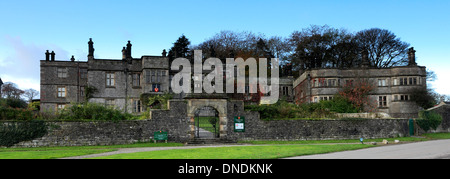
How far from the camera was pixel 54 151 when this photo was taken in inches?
880

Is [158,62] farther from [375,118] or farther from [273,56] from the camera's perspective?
[273,56]

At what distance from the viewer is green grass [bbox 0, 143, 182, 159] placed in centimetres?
1944

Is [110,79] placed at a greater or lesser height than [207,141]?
greater

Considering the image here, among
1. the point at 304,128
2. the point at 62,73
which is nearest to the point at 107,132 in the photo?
the point at 304,128

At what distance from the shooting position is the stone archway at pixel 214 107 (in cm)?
2919

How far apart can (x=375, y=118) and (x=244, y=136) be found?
38.1 feet

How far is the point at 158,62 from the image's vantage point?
46188 mm

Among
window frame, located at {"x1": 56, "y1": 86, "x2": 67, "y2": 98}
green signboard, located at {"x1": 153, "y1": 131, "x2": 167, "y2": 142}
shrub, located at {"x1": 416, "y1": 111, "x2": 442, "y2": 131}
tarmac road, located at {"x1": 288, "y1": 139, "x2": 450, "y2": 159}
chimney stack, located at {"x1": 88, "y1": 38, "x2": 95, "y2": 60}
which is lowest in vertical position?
tarmac road, located at {"x1": 288, "y1": 139, "x2": 450, "y2": 159}

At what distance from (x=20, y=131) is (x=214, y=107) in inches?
501

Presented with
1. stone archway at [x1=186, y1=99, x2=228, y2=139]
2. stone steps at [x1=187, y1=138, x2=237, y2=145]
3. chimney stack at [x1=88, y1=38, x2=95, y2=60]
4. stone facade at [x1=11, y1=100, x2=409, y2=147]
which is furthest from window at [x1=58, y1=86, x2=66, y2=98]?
stone steps at [x1=187, y1=138, x2=237, y2=145]

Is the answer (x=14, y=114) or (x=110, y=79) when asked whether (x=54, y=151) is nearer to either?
(x=14, y=114)

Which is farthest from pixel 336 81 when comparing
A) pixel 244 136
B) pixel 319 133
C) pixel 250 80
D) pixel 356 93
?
pixel 244 136

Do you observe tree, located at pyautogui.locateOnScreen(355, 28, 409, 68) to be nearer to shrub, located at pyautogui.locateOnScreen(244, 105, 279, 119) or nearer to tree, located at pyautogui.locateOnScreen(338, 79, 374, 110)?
tree, located at pyautogui.locateOnScreen(338, 79, 374, 110)

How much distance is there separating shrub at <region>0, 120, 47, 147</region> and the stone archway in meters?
9.61
